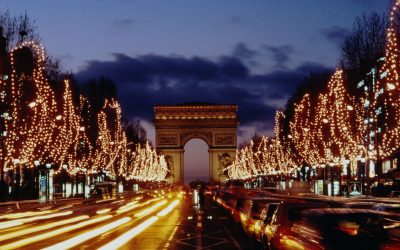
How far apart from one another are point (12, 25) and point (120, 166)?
60.5 m

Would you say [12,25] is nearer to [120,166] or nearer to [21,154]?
[21,154]

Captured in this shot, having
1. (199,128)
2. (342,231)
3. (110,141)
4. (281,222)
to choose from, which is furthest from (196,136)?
(342,231)

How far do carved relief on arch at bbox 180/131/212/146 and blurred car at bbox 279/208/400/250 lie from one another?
16859 centimetres

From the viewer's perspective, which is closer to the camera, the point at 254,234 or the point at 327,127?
the point at 254,234

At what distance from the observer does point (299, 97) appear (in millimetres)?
89125

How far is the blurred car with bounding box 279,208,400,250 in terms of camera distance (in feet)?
38.7

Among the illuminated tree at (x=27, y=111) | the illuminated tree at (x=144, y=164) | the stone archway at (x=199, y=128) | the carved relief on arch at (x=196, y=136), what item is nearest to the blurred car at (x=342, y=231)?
the illuminated tree at (x=27, y=111)

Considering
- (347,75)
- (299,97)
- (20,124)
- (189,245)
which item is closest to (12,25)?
(20,124)

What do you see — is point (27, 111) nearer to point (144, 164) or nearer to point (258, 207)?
point (258, 207)

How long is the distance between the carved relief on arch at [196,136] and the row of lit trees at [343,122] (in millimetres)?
75570

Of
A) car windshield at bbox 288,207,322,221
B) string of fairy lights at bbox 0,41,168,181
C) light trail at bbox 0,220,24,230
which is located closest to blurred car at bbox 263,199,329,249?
car windshield at bbox 288,207,322,221

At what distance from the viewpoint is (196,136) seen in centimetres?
18425

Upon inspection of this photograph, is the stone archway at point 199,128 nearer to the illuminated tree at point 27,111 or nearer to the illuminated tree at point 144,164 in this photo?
the illuminated tree at point 144,164

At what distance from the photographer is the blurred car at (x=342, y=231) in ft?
38.7
